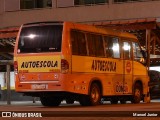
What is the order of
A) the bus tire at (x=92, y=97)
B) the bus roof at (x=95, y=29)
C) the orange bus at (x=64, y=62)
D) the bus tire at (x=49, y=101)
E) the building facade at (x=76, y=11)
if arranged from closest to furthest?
1. the orange bus at (x=64, y=62)
2. the bus roof at (x=95, y=29)
3. the bus tire at (x=92, y=97)
4. the bus tire at (x=49, y=101)
5. the building facade at (x=76, y=11)

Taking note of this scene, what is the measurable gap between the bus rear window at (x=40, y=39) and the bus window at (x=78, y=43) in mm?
560

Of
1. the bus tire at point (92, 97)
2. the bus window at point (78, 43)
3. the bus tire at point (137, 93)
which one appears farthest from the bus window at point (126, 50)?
the bus window at point (78, 43)

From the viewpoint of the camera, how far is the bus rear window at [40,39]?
20297 mm

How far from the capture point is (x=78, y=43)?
20766 millimetres

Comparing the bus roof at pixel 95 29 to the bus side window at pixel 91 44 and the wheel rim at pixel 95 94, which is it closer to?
the bus side window at pixel 91 44

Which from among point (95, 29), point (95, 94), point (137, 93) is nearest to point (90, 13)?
point (137, 93)

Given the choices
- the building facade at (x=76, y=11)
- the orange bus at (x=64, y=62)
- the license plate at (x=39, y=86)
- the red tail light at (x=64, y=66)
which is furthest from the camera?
the building facade at (x=76, y=11)

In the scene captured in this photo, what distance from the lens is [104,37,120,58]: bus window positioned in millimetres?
22609

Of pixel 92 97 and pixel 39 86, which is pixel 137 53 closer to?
pixel 92 97

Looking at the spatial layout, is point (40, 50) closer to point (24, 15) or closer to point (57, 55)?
point (57, 55)

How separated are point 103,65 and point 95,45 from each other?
3.15ft

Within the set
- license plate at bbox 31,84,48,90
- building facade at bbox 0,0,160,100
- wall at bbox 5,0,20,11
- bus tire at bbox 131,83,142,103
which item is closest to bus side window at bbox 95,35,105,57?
license plate at bbox 31,84,48,90

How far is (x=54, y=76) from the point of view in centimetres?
2023

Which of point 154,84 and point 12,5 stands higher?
point 12,5
